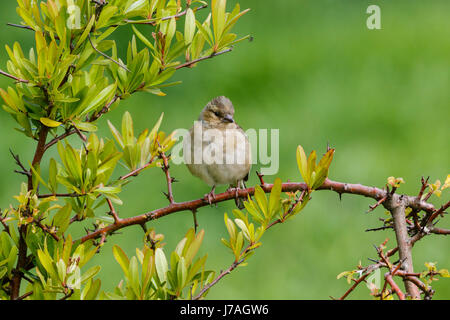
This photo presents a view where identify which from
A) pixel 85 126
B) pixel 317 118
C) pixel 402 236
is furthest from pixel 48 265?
pixel 317 118

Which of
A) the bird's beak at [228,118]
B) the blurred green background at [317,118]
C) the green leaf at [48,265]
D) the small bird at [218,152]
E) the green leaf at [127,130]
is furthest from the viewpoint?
the blurred green background at [317,118]

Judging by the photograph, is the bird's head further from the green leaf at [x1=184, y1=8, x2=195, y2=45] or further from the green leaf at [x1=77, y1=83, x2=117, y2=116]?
the green leaf at [x1=77, y1=83, x2=117, y2=116]

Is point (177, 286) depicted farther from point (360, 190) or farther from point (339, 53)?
point (339, 53)

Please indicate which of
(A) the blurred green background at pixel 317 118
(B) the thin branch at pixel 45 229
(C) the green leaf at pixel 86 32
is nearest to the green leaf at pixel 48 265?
(B) the thin branch at pixel 45 229

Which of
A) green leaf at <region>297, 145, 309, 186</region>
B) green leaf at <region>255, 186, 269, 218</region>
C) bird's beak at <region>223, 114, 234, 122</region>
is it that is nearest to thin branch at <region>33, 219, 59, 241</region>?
green leaf at <region>255, 186, 269, 218</region>

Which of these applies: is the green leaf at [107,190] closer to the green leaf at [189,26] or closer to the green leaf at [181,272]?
the green leaf at [181,272]

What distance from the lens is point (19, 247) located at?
167 centimetres

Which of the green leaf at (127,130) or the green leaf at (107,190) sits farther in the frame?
the green leaf at (127,130)

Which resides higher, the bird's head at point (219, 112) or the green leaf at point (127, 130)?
the green leaf at point (127, 130)

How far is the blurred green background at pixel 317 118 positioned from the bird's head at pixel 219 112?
3.59ft

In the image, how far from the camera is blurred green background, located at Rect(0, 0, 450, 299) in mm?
4238

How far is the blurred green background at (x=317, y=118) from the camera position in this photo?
167 inches
